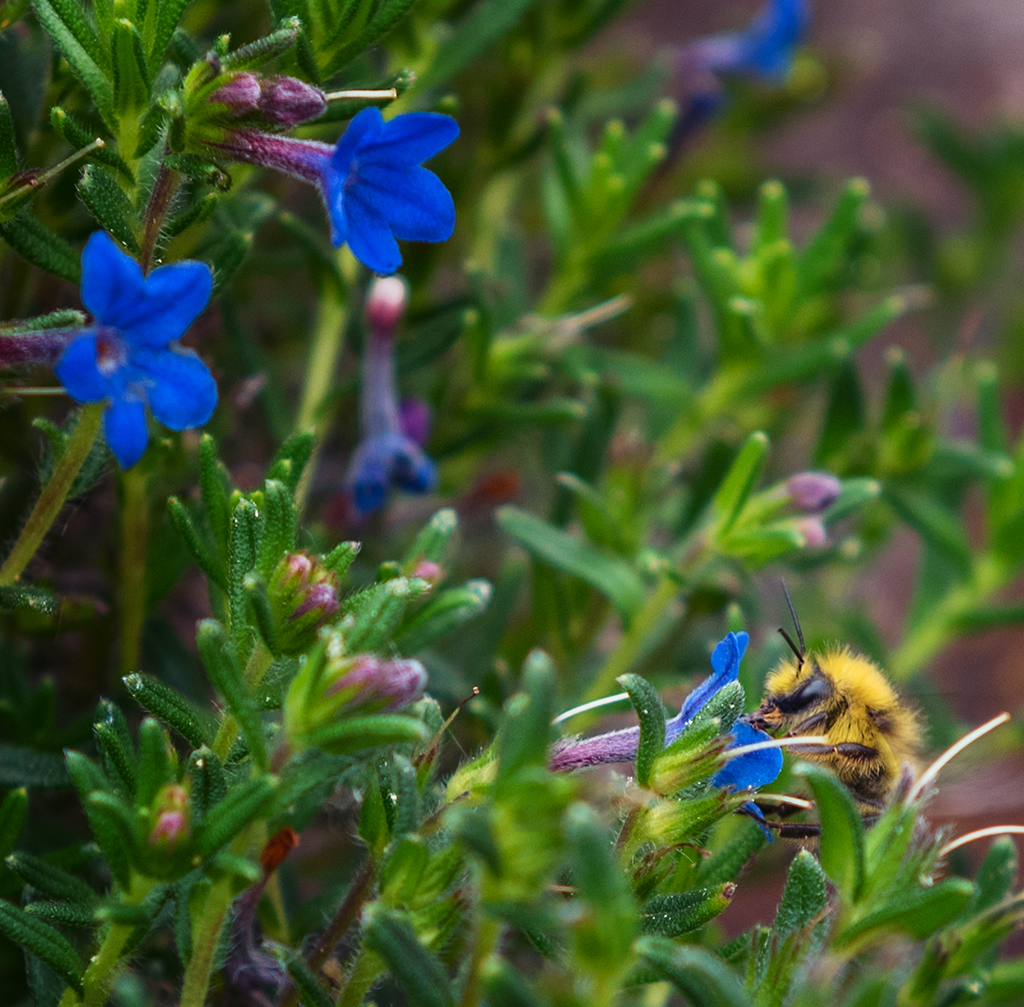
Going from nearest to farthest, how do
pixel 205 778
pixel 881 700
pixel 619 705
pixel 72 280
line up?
1. pixel 205 778
2. pixel 72 280
3. pixel 881 700
4. pixel 619 705

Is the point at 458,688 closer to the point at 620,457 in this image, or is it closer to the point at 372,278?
the point at 620,457

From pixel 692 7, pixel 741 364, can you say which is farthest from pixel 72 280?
pixel 692 7

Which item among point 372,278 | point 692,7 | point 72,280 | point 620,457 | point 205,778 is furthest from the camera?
point 692,7

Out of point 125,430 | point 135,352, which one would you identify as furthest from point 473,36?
point 125,430

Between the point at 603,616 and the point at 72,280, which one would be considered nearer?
the point at 72,280

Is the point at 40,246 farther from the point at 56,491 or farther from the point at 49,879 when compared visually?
the point at 49,879

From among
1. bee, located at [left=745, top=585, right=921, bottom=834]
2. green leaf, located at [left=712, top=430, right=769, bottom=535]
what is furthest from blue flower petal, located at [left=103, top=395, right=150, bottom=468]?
green leaf, located at [left=712, top=430, right=769, bottom=535]

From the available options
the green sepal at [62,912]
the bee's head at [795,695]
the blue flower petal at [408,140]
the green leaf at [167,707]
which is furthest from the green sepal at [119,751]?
the bee's head at [795,695]
